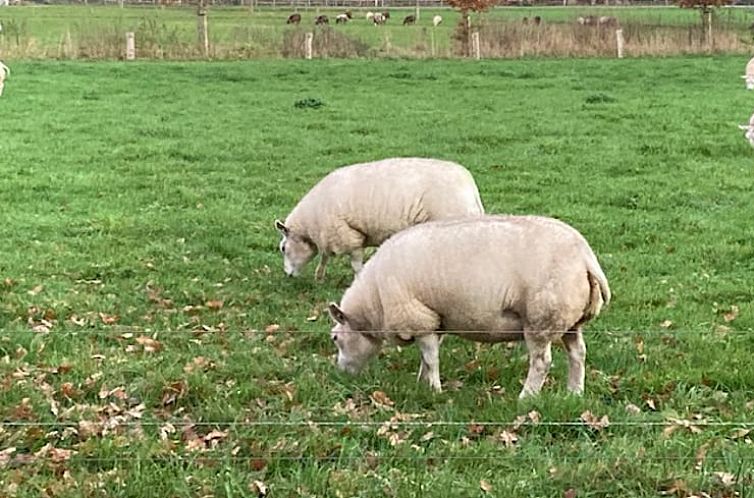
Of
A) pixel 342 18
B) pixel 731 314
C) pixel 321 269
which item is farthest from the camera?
pixel 342 18

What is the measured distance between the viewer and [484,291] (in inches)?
270

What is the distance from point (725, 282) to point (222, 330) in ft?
15.6

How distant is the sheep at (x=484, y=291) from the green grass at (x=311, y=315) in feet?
1.04

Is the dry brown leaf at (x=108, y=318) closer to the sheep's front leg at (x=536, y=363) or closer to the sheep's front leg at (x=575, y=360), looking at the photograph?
the sheep's front leg at (x=536, y=363)

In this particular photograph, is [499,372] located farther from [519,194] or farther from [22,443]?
[519,194]

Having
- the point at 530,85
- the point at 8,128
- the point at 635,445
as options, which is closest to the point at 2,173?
the point at 8,128

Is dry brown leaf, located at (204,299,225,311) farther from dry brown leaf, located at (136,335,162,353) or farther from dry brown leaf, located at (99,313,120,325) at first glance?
dry brown leaf, located at (136,335,162,353)

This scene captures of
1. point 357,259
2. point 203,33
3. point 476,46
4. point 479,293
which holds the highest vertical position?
point 203,33

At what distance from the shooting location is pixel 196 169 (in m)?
16.6

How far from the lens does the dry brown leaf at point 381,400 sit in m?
6.85

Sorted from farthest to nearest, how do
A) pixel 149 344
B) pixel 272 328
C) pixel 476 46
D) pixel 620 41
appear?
pixel 476 46
pixel 620 41
pixel 272 328
pixel 149 344

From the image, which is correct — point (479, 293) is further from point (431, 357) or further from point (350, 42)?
point (350, 42)

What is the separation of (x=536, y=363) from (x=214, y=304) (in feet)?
12.0

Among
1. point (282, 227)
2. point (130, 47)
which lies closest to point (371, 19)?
point (130, 47)
